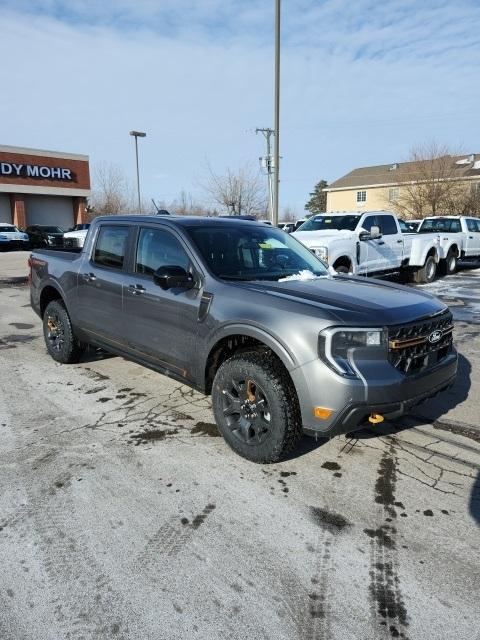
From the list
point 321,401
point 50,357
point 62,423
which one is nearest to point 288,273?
point 321,401

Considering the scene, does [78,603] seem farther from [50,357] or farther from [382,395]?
[50,357]

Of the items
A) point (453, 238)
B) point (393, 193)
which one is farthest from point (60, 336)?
point (393, 193)

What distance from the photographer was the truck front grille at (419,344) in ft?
10.4

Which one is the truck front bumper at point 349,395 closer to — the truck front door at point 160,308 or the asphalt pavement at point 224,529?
the asphalt pavement at point 224,529

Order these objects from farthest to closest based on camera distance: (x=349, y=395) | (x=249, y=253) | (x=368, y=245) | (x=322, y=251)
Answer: (x=368, y=245)
(x=322, y=251)
(x=249, y=253)
(x=349, y=395)

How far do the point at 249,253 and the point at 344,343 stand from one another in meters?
1.53

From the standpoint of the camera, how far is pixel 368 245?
10695 mm

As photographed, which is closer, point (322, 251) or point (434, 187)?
point (322, 251)

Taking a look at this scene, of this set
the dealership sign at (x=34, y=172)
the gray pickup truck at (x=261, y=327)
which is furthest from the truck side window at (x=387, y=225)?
the dealership sign at (x=34, y=172)

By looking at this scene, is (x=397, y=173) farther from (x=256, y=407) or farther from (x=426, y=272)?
(x=256, y=407)

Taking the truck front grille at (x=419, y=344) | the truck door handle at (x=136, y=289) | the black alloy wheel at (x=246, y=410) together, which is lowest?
the black alloy wheel at (x=246, y=410)

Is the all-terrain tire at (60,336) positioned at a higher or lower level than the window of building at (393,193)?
lower

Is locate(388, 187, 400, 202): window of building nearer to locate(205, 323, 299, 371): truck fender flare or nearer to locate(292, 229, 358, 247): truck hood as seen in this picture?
locate(292, 229, 358, 247): truck hood

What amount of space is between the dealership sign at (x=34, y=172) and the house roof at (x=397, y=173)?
27.5 metres
